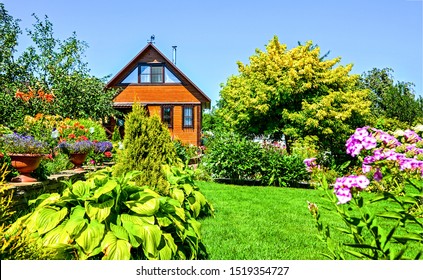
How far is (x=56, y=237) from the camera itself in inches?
116

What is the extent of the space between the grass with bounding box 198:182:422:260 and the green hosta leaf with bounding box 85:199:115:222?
1.26m

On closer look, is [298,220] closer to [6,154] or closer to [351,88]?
[6,154]

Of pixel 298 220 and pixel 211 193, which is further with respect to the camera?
pixel 211 193

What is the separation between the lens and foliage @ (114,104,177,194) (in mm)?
4578

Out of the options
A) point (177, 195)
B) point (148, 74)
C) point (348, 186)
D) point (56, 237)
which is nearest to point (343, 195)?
point (348, 186)

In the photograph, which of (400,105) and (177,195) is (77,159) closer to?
(177,195)

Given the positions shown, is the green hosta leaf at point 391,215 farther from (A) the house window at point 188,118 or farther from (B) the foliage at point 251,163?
(A) the house window at point 188,118

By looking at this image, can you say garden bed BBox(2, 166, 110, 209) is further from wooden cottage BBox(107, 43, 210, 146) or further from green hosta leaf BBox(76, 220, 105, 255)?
wooden cottage BBox(107, 43, 210, 146)

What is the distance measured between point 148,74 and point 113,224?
10.9 meters

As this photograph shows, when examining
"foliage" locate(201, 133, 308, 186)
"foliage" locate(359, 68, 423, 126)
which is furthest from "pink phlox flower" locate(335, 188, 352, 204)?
"foliage" locate(359, 68, 423, 126)

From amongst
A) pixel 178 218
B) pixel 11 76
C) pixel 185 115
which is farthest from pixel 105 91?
pixel 178 218

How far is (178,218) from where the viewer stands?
3578mm

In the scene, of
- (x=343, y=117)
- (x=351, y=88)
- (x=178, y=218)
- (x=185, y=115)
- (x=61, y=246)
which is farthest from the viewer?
(x=185, y=115)

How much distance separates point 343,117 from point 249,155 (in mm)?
4069
